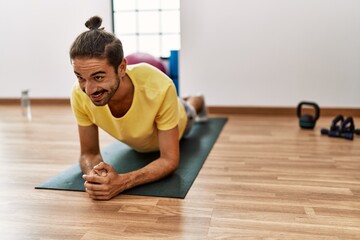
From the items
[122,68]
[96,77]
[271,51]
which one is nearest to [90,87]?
[96,77]

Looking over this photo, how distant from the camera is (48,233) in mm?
1264

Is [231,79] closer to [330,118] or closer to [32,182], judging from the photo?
[330,118]

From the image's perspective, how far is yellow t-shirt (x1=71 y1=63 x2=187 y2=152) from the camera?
1.67 metres

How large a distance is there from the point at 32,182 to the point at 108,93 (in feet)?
2.09

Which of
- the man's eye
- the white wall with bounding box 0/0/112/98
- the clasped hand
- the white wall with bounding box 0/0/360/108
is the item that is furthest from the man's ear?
the white wall with bounding box 0/0/112/98

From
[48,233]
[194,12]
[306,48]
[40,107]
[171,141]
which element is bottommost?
[40,107]

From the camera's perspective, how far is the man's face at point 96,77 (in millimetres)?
1381

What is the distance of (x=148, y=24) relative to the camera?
13.7 ft

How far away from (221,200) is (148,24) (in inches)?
119

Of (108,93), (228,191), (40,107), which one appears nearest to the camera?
(108,93)

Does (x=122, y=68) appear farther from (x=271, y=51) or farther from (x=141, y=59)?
(x=271, y=51)

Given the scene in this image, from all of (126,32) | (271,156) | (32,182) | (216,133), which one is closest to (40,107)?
(126,32)

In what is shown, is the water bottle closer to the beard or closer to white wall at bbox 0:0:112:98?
white wall at bbox 0:0:112:98

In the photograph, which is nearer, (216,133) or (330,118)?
(216,133)
